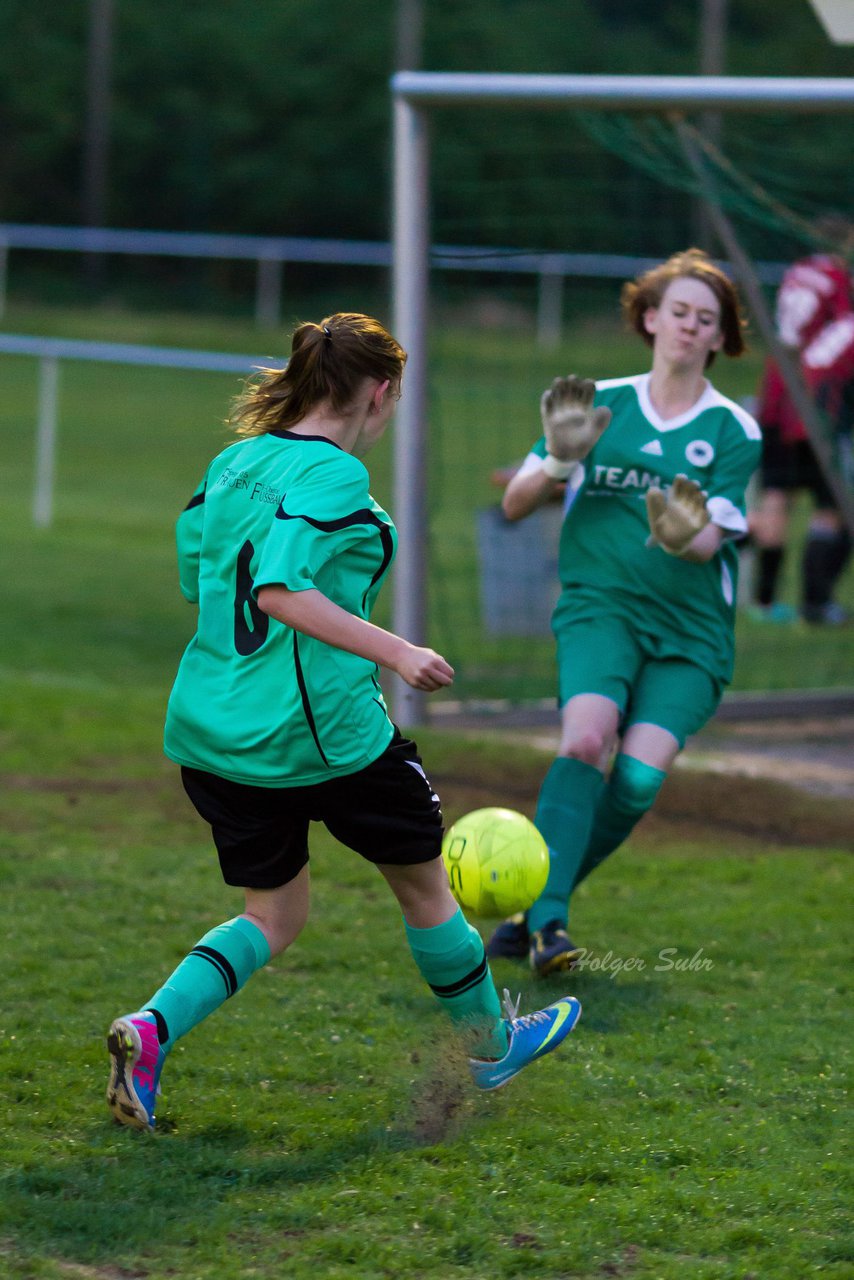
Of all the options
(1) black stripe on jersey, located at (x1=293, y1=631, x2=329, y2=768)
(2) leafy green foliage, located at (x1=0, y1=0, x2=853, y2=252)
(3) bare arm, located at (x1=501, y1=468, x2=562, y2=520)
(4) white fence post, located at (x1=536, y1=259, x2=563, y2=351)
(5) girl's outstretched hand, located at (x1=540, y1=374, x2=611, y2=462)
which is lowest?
(4) white fence post, located at (x1=536, y1=259, x2=563, y2=351)

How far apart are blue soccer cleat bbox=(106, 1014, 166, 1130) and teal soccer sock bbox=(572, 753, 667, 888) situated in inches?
63.9

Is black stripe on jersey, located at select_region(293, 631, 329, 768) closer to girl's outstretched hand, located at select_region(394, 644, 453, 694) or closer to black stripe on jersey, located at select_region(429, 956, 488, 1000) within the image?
girl's outstretched hand, located at select_region(394, 644, 453, 694)

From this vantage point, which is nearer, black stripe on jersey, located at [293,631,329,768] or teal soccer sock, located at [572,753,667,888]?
black stripe on jersey, located at [293,631,329,768]

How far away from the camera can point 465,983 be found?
3.87m

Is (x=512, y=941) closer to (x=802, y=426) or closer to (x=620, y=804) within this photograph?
(x=620, y=804)

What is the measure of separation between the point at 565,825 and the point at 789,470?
6633 millimetres

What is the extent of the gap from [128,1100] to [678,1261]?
1.14 meters

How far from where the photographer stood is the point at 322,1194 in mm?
3381

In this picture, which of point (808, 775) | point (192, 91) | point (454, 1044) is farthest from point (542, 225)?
point (454, 1044)

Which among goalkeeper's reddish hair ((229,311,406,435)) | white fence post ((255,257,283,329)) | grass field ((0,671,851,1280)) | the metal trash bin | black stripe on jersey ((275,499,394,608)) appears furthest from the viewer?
white fence post ((255,257,283,329))

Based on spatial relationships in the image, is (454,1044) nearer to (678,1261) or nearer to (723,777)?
(678,1261)

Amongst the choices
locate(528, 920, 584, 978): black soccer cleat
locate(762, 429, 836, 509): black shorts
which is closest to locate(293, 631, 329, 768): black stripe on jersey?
locate(528, 920, 584, 978): black soccer cleat

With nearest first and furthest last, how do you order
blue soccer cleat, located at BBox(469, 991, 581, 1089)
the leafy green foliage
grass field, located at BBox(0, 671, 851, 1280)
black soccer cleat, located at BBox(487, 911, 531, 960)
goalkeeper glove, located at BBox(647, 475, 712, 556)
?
grass field, located at BBox(0, 671, 851, 1280) < blue soccer cleat, located at BBox(469, 991, 581, 1089) < goalkeeper glove, located at BBox(647, 475, 712, 556) < black soccer cleat, located at BBox(487, 911, 531, 960) < the leafy green foliage

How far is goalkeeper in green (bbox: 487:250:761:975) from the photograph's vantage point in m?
4.77
